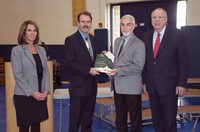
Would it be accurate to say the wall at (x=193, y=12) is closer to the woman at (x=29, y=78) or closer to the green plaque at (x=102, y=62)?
the green plaque at (x=102, y=62)

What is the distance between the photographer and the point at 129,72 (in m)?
3.00

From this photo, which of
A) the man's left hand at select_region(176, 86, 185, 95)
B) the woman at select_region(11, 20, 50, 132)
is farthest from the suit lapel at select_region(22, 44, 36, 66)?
the man's left hand at select_region(176, 86, 185, 95)

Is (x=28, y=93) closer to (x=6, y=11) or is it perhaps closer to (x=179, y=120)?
(x=179, y=120)

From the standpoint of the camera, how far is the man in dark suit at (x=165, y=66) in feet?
9.79

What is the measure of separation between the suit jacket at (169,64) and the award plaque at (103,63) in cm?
43

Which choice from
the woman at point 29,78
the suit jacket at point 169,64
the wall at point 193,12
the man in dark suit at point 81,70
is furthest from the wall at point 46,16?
the woman at point 29,78

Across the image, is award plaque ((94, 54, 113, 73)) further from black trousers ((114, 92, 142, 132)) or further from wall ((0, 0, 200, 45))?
wall ((0, 0, 200, 45))

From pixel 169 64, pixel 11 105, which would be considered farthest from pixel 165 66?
pixel 11 105

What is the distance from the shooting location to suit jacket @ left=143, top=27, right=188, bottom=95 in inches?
117

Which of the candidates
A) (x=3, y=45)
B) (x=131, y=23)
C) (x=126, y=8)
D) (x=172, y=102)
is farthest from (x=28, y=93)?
(x=3, y=45)

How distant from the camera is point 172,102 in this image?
307 centimetres

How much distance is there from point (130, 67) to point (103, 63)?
0.29 m

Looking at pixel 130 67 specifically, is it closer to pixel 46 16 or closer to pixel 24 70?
pixel 24 70

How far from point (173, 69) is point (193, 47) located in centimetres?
455
